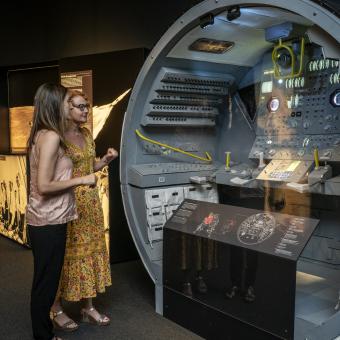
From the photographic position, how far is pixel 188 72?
2.96 metres

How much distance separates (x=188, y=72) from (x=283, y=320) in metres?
1.69

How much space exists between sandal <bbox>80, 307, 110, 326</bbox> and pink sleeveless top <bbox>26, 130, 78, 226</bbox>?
0.78 metres

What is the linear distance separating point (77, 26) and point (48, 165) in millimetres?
3011

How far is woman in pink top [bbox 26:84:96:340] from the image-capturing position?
225cm

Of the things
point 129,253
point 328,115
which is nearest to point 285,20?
point 328,115

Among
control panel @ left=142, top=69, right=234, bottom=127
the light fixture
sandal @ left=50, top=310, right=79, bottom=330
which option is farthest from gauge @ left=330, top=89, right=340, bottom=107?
sandal @ left=50, top=310, right=79, bottom=330

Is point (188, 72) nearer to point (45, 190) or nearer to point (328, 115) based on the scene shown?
point (328, 115)

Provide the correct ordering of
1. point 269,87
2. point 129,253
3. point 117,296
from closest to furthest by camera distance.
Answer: point 269,87 < point 117,296 < point 129,253

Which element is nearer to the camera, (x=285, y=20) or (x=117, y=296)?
(x=285, y=20)

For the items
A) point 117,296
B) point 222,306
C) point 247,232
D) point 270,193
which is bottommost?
point 117,296

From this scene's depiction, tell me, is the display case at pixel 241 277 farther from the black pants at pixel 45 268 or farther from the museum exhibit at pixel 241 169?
the black pants at pixel 45 268

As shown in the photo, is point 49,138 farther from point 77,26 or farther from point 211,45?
point 77,26

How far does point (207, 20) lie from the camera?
7.86 ft

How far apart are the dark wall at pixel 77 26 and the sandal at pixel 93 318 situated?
7.89ft
